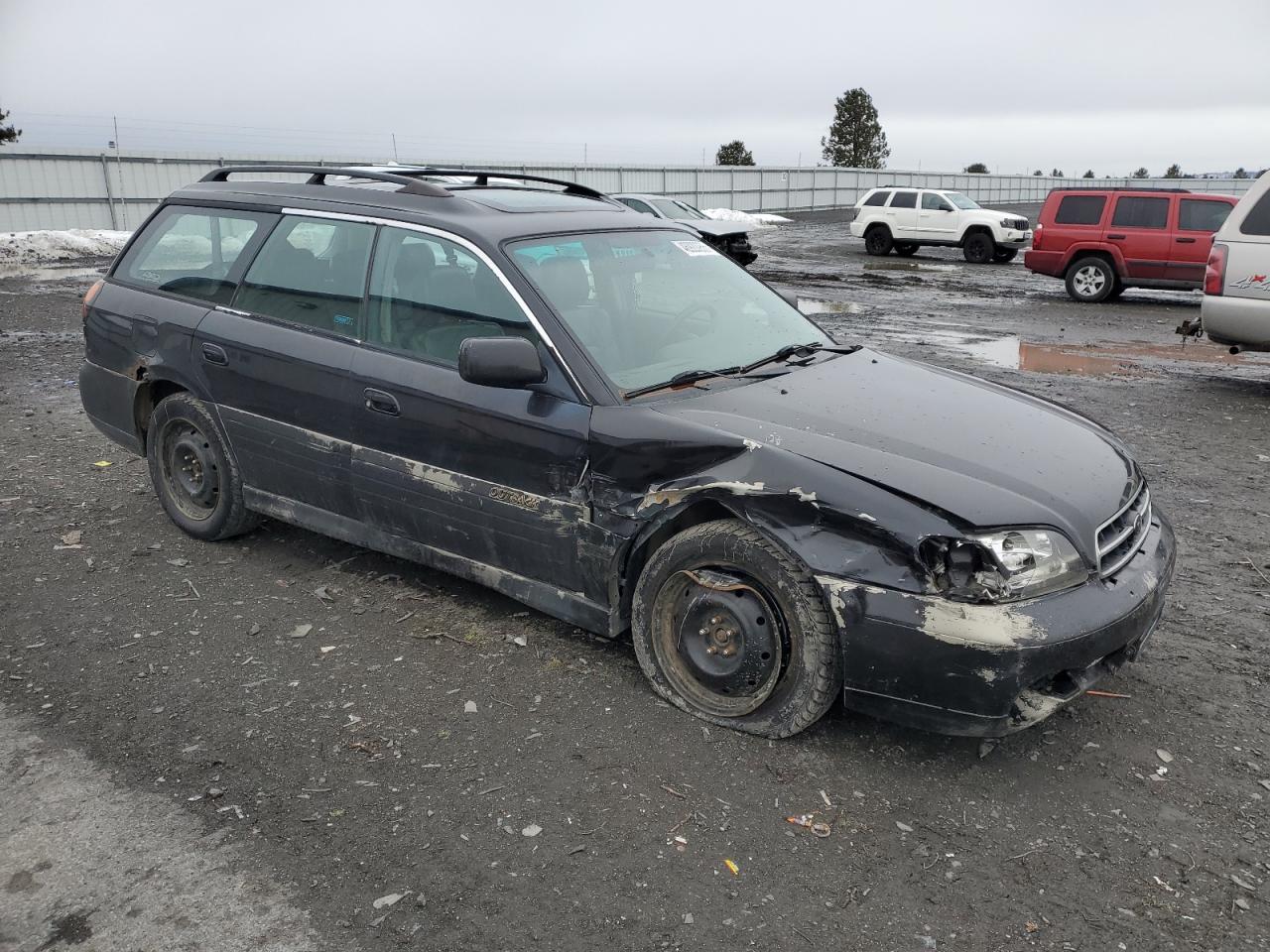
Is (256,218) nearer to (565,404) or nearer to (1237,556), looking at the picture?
(565,404)

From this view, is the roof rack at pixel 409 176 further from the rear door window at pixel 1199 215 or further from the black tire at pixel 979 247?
the black tire at pixel 979 247

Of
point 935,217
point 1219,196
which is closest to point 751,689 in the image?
point 1219,196

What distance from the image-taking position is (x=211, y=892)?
269cm

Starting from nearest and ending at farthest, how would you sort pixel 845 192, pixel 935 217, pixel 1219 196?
pixel 1219 196 < pixel 935 217 < pixel 845 192

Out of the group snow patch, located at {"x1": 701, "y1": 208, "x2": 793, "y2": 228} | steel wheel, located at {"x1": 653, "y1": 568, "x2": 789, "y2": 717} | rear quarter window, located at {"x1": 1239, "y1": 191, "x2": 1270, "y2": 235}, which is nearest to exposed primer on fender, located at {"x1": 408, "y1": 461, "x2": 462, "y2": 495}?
steel wheel, located at {"x1": 653, "y1": 568, "x2": 789, "y2": 717}

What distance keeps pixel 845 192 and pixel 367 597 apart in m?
49.0

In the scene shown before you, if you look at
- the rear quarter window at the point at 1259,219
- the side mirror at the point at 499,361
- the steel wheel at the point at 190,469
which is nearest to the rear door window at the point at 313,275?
the steel wheel at the point at 190,469

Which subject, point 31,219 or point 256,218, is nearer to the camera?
point 256,218

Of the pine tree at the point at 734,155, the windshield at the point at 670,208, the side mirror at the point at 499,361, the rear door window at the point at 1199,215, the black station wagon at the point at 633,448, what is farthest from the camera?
the pine tree at the point at 734,155

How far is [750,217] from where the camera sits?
129 ft

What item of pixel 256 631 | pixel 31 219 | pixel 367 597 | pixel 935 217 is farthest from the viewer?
pixel 935 217

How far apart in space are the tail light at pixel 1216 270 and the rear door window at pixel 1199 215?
304 inches

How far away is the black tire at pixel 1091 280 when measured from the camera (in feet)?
54.5

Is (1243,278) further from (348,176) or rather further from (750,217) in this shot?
(750,217)
